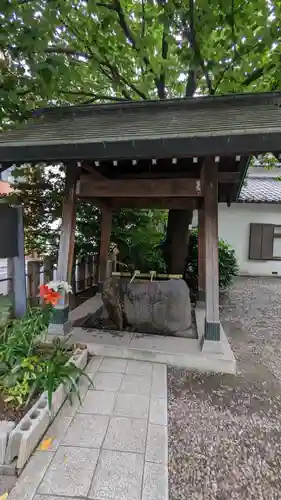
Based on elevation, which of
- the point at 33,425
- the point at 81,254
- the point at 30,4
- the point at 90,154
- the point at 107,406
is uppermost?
the point at 30,4

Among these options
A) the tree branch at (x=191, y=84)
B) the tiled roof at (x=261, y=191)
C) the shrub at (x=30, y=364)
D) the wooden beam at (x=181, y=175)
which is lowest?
the shrub at (x=30, y=364)

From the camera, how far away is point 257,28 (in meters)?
4.32

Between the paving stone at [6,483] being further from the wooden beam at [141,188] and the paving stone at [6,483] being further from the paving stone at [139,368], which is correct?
the wooden beam at [141,188]

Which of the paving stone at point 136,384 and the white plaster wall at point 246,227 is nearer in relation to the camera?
the paving stone at point 136,384

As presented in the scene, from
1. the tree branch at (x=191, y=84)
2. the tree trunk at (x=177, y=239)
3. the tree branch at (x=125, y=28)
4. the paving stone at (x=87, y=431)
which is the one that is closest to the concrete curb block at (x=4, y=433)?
the paving stone at (x=87, y=431)

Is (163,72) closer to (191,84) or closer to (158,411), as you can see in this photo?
(191,84)

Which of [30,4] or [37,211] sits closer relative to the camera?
[30,4]

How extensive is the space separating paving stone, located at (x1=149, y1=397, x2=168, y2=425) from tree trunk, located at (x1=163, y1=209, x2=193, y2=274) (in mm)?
3911

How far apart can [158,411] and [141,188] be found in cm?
260

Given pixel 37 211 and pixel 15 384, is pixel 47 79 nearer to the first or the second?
pixel 37 211

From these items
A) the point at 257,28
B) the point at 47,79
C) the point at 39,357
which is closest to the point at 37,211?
the point at 47,79

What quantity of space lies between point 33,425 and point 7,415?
306 mm

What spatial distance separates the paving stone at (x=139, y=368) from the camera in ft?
9.83

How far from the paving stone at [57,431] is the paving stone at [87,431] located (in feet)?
0.12
